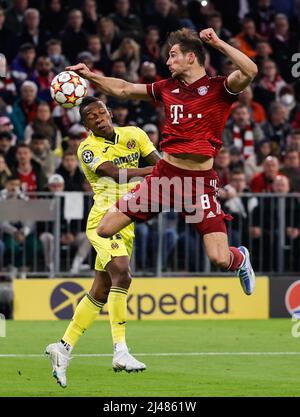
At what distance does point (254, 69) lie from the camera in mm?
10766

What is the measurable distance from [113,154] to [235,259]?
6.48ft

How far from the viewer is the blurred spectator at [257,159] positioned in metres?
19.8

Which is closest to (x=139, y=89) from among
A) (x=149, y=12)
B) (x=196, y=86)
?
(x=196, y=86)

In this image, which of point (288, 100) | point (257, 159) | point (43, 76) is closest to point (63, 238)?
point (43, 76)

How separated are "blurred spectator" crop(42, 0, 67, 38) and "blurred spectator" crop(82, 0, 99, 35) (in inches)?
15.1

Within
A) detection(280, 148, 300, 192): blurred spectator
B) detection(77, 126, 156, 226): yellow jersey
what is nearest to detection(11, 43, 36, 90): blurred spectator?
detection(280, 148, 300, 192): blurred spectator

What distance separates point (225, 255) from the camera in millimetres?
11195

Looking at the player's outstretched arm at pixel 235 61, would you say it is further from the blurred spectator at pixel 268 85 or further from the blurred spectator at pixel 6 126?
the blurred spectator at pixel 268 85

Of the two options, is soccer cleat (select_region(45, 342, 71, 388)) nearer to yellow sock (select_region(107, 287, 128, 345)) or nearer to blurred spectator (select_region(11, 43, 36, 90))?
yellow sock (select_region(107, 287, 128, 345))

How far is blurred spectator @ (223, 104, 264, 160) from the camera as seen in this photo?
20.7m

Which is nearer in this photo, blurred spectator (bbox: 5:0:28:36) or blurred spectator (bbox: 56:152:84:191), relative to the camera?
blurred spectator (bbox: 56:152:84:191)

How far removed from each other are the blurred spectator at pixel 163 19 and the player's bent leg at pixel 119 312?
448 inches

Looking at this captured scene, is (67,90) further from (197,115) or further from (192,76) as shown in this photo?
(197,115)
